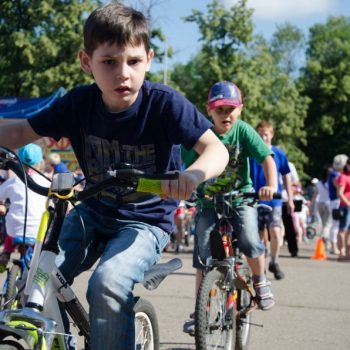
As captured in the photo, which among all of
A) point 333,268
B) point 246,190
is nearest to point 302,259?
point 333,268

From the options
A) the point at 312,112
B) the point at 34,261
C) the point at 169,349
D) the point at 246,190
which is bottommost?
the point at 169,349

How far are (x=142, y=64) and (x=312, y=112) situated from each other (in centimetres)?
6150

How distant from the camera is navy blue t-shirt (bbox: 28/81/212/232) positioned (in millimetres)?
3605

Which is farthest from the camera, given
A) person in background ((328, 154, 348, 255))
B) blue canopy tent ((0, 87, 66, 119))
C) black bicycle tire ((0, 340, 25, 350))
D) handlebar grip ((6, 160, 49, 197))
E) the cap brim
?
blue canopy tent ((0, 87, 66, 119))

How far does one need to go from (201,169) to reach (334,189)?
1317cm

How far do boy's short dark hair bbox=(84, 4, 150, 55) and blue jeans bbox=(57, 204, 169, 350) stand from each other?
75cm

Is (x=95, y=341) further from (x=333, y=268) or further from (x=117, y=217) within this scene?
(x=333, y=268)

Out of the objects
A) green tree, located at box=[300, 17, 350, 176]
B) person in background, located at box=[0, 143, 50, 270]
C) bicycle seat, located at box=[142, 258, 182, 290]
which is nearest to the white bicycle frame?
bicycle seat, located at box=[142, 258, 182, 290]

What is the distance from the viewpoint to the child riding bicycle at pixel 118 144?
3.25 metres

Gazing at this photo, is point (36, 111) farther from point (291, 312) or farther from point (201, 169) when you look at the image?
point (201, 169)

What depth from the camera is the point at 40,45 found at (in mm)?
31859

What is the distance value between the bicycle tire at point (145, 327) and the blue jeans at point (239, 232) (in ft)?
6.02

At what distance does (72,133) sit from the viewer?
3771mm

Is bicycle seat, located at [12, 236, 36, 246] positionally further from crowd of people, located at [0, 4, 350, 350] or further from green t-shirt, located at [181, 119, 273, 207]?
crowd of people, located at [0, 4, 350, 350]
